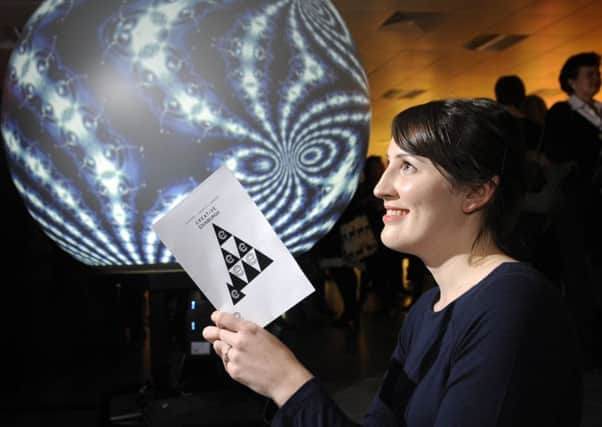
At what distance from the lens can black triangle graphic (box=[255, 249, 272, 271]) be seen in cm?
91

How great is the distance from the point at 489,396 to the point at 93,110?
1.05m

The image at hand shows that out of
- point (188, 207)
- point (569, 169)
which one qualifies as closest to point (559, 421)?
point (188, 207)

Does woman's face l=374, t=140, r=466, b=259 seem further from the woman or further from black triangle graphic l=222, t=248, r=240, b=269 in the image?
black triangle graphic l=222, t=248, r=240, b=269

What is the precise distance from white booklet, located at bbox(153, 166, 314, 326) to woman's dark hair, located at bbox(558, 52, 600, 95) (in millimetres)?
2594

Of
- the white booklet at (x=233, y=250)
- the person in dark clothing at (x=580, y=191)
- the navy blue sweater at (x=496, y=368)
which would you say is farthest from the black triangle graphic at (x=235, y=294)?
the person in dark clothing at (x=580, y=191)

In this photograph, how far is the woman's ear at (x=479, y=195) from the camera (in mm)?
1011

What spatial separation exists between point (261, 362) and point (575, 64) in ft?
8.86

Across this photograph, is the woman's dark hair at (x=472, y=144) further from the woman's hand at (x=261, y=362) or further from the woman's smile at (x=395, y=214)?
the woman's hand at (x=261, y=362)

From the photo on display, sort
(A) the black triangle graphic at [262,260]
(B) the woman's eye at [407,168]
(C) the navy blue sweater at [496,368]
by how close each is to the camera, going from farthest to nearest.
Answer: (B) the woman's eye at [407,168] < (A) the black triangle graphic at [262,260] < (C) the navy blue sweater at [496,368]

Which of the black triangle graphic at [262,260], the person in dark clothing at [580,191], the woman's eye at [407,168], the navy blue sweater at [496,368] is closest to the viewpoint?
the navy blue sweater at [496,368]

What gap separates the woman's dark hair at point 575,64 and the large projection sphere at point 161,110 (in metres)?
1.89

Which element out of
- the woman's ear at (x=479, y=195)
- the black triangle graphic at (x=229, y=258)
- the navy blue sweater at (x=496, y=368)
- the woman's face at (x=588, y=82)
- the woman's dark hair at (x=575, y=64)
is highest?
the black triangle graphic at (x=229, y=258)

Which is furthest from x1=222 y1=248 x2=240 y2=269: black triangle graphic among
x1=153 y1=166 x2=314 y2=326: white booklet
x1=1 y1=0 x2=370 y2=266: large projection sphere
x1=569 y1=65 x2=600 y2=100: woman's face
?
x1=569 y1=65 x2=600 y2=100: woman's face

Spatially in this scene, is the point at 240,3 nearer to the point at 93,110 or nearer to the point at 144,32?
→ the point at 144,32
